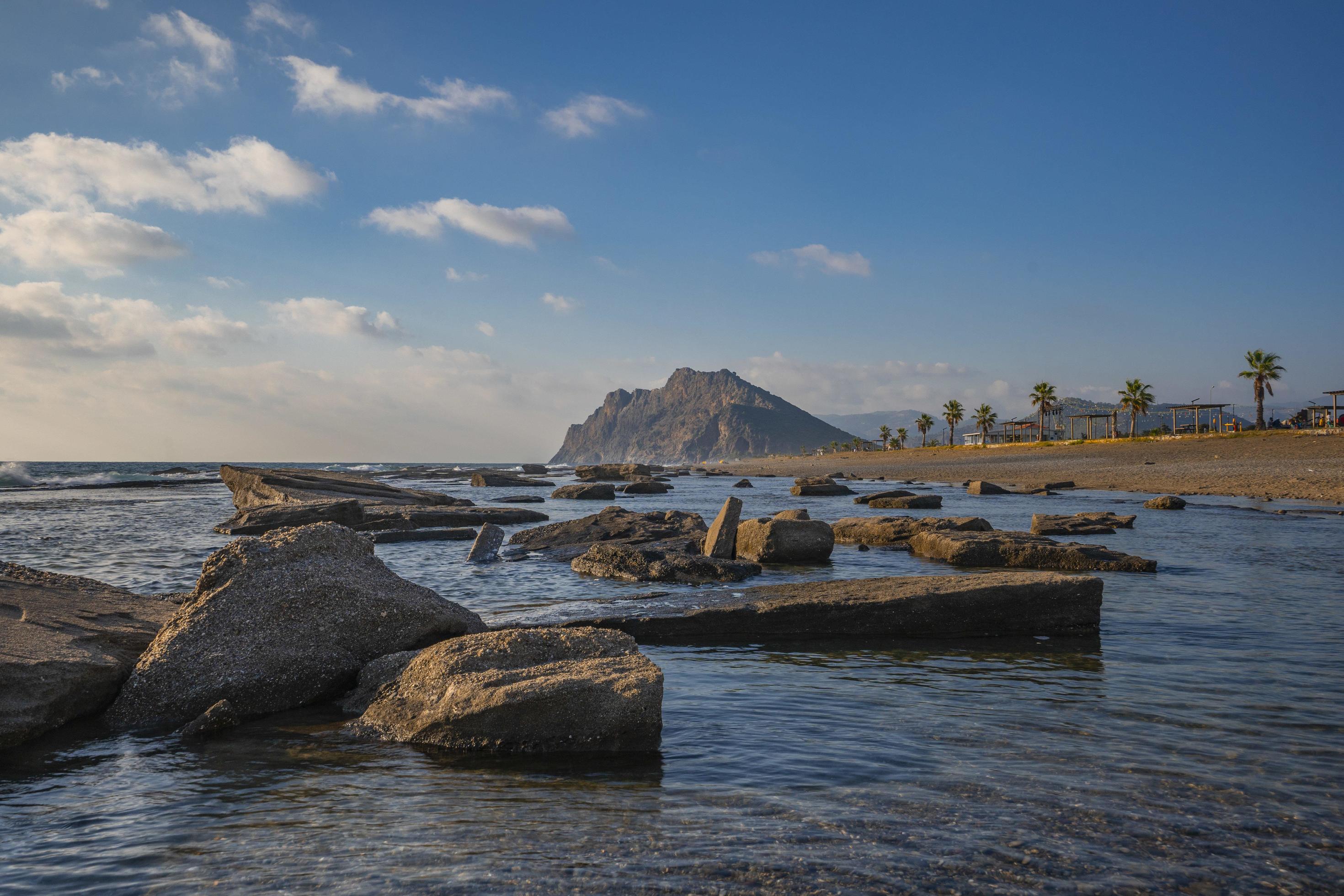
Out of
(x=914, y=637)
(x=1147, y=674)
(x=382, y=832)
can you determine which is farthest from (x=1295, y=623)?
(x=382, y=832)

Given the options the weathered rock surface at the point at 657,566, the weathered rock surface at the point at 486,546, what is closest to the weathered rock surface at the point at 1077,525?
the weathered rock surface at the point at 657,566

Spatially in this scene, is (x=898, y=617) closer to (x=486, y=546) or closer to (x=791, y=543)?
(x=791, y=543)

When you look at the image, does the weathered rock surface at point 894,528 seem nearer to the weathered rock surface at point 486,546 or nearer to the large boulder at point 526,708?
the weathered rock surface at point 486,546

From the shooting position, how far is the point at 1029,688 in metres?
7.61

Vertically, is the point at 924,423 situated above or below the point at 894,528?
above

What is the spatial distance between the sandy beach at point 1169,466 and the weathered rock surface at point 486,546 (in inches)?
1324

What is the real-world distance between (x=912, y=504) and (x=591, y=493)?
63.9 ft

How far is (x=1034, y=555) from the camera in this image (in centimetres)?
1491

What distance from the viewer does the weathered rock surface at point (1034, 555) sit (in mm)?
14734

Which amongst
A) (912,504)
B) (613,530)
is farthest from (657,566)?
(912,504)

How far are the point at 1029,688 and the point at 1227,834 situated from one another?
10.3ft

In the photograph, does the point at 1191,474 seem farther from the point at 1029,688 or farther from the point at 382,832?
the point at 382,832

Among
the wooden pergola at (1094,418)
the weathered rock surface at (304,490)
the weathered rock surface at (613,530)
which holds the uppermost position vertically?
the wooden pergola at (1094,418)

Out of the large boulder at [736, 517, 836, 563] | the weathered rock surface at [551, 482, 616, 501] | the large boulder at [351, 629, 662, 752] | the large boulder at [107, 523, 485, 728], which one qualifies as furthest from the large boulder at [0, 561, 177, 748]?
the weathered rock surface at [551, 482, 616, 501]
